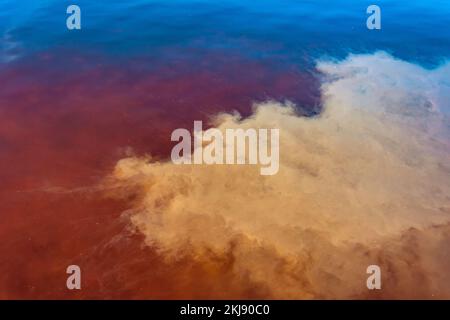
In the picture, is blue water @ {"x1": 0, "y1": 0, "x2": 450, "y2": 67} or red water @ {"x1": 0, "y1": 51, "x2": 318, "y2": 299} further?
blue water @ {"x1": 0, "y1": 0, "x2": 450, "y2": 67}

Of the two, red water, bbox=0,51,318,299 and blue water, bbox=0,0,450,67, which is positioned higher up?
blue water, bbox=0,0,450,67

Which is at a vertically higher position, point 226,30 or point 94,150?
point 226,30

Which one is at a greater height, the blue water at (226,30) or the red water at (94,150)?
the blue water at (226,30)

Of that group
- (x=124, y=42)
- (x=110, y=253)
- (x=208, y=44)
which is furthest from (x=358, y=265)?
(x=124, y=42)

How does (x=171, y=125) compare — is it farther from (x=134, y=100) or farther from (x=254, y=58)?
(x=254, y=58)

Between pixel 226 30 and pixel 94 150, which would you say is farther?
pixel 226 30

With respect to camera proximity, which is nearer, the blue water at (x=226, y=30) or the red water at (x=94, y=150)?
the red water at (x=94, y=150)
